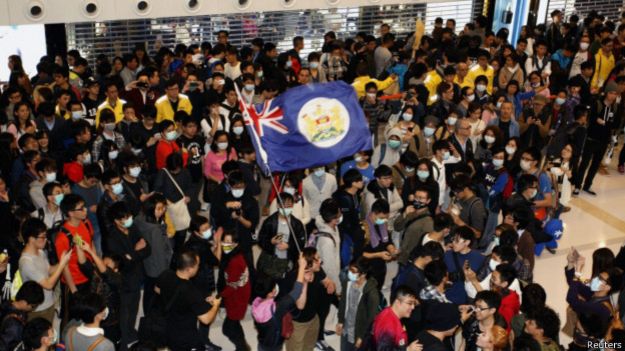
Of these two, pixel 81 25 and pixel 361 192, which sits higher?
pixel 81 25

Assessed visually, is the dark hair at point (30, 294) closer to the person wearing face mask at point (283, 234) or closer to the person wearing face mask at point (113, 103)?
the person wearing face mask at point (283, 234)

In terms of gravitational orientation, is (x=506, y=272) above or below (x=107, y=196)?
below

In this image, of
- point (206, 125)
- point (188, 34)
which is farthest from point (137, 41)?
Answer: point (206, 125)

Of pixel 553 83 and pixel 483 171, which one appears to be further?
pixel 553 83

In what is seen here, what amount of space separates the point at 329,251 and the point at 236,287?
0.94 m

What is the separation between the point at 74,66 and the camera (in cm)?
1170

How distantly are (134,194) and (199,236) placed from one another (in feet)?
4.13

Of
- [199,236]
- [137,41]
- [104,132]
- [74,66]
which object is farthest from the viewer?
[137,41]

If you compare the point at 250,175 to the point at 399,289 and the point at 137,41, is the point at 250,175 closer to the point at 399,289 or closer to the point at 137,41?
the point at 399,289

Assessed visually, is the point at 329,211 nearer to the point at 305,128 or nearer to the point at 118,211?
the point at 305,128

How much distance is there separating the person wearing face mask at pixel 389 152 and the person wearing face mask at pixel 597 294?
308 cm

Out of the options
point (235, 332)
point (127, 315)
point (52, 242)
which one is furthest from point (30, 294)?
point (235, 332)

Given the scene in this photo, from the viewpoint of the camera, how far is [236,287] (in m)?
6.84

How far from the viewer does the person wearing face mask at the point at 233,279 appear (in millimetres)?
6773
